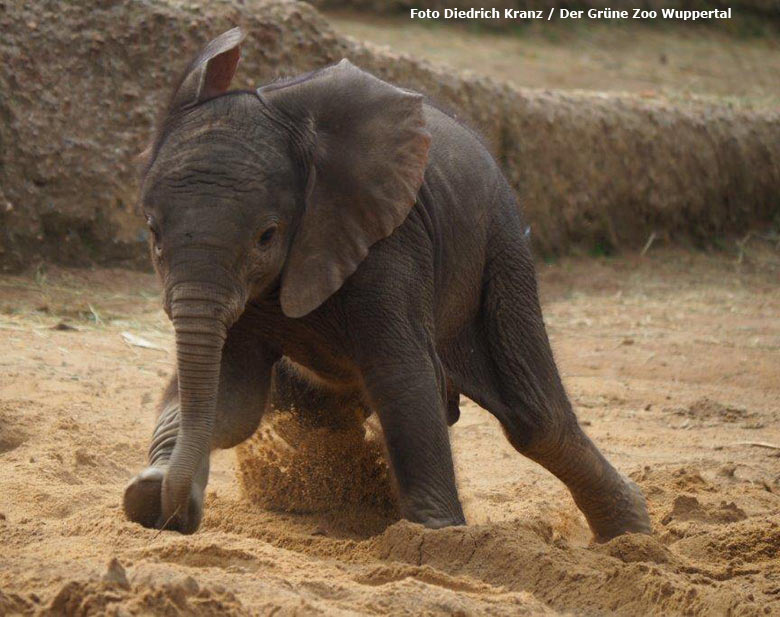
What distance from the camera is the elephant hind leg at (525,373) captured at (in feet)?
18.3

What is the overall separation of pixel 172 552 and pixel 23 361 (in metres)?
3.70

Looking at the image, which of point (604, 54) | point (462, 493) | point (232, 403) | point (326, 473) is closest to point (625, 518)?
point (462, 493)

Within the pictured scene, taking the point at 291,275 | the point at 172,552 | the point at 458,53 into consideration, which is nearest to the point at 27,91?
the point at 291,275

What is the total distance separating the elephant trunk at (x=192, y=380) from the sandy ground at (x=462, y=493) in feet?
0.58

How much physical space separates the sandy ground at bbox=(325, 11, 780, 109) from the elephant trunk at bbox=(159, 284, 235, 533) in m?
10.8

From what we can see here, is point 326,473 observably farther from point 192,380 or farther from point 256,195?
point 256,195

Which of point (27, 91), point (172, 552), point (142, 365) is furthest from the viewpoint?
point (27, 91)

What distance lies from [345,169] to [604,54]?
14522 mm

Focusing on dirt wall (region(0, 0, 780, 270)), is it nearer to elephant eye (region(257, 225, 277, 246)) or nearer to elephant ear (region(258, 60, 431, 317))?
elephant ear (region(258, 60, 431, 317))

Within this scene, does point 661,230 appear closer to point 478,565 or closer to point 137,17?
point 137,17

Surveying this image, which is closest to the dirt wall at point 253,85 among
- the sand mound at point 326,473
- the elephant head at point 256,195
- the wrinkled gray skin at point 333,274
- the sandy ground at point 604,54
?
the sandy ground at point 604,54

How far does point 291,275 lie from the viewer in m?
4.69

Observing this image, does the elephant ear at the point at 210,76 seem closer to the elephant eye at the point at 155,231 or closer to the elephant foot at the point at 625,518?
the elephant eye at the point at 155,231

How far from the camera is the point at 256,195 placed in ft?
14.7
